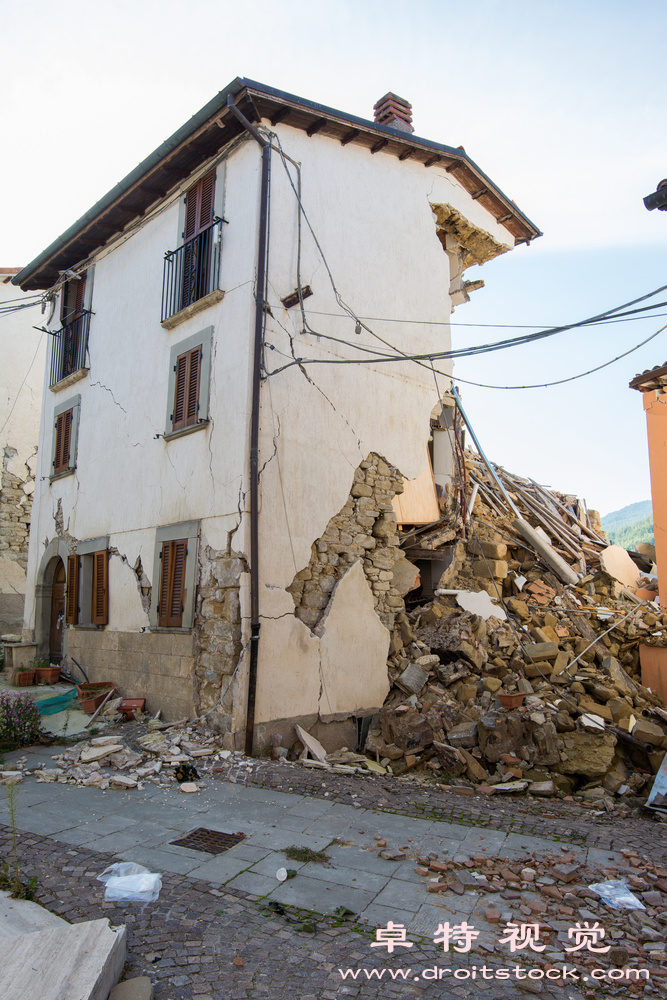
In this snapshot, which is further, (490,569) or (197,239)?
(490,569)

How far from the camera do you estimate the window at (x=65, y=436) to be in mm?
12195

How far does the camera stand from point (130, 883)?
14.0 feet

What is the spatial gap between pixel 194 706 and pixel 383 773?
8.18 feet

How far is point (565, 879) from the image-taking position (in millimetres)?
4387

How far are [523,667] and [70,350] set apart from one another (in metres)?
10.1

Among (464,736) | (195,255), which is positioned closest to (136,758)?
(464,736)

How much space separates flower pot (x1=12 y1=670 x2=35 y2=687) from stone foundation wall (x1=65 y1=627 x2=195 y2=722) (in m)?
0.73

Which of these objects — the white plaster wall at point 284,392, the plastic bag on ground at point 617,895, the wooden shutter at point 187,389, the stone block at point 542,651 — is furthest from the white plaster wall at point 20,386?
the plastic bag on ground at point 617,895

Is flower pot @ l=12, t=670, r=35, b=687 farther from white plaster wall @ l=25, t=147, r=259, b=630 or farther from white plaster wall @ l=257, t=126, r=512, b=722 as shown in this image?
white plaster wall @ l=257, t=126, r=512, b=722

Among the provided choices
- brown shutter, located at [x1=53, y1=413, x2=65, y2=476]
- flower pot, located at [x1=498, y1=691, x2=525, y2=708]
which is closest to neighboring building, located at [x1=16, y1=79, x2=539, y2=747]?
brown shutter, located at [x1=53, y1=413, x2=65, y2=476]

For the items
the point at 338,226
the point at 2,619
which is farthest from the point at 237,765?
the point at 2,619

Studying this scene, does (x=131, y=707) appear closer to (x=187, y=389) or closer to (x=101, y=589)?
(x=101, y=589)

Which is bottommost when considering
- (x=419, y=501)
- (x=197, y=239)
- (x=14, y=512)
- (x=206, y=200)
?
(x=419, y=501)

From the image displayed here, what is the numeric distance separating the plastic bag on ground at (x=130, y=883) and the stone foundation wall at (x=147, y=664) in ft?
12.6
